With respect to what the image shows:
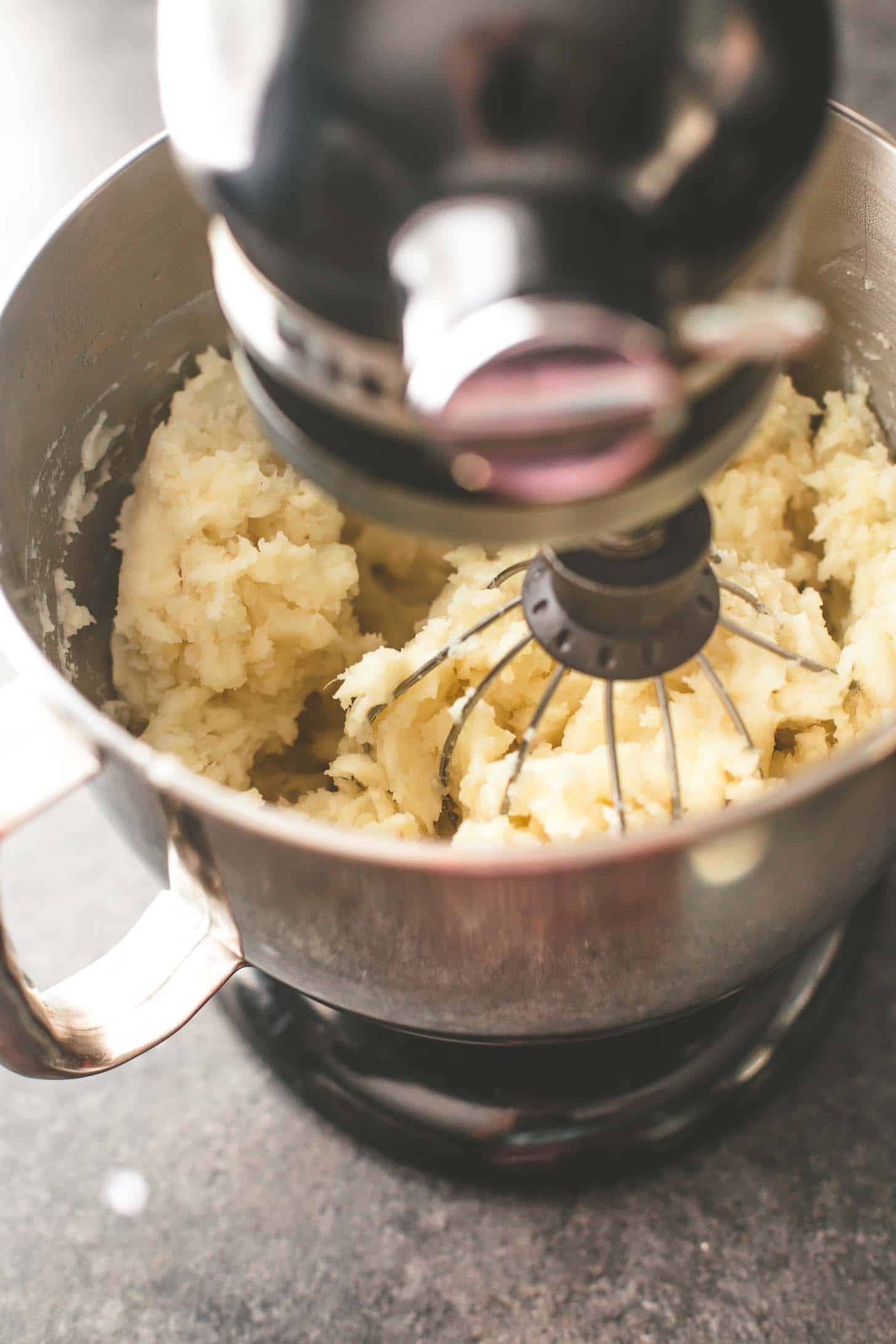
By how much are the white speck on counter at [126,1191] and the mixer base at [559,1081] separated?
127 millimetres

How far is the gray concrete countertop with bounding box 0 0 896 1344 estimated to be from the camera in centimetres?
77

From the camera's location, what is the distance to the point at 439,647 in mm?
742

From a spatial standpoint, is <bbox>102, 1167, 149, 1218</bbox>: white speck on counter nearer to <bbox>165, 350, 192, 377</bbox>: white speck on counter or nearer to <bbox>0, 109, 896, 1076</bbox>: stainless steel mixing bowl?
<bbox>0, 109, 896, 1076</bbox>: stainless steel mixing bowl

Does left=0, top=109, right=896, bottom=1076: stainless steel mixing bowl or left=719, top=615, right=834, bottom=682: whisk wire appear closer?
left=0, top=109, right=896, bottom=1076: stainless steel mixing bowl

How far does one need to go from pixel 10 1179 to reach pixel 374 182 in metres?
0.76

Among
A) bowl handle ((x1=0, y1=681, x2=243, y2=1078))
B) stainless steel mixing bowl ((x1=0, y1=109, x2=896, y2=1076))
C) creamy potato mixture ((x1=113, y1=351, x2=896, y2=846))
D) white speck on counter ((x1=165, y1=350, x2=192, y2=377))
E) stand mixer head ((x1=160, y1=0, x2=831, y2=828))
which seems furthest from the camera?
white speck on counter ((x1=165, y1=350, x2=192, y2=377))

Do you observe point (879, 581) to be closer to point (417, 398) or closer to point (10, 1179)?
point (417, 398)

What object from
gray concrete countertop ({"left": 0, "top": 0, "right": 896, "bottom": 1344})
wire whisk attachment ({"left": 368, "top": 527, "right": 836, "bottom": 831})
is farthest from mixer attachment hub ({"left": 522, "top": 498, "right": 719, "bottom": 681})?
gray concrete countertop ({"left": 0, "top": 0, "right": 896, "bottom": 1344})

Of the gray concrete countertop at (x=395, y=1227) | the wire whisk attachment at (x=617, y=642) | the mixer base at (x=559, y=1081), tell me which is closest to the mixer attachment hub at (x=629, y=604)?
the wire whisk attachment at (x=617, y=642)

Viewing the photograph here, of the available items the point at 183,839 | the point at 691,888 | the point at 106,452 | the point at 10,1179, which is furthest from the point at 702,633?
the point at 10,1179

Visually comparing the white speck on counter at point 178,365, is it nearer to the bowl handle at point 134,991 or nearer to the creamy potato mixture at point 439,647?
the creamy potato mixture at point 439,647

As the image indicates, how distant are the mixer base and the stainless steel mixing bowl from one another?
15cm

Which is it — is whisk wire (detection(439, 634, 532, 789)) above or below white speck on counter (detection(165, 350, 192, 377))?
below

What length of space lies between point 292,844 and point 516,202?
256 millimetres
